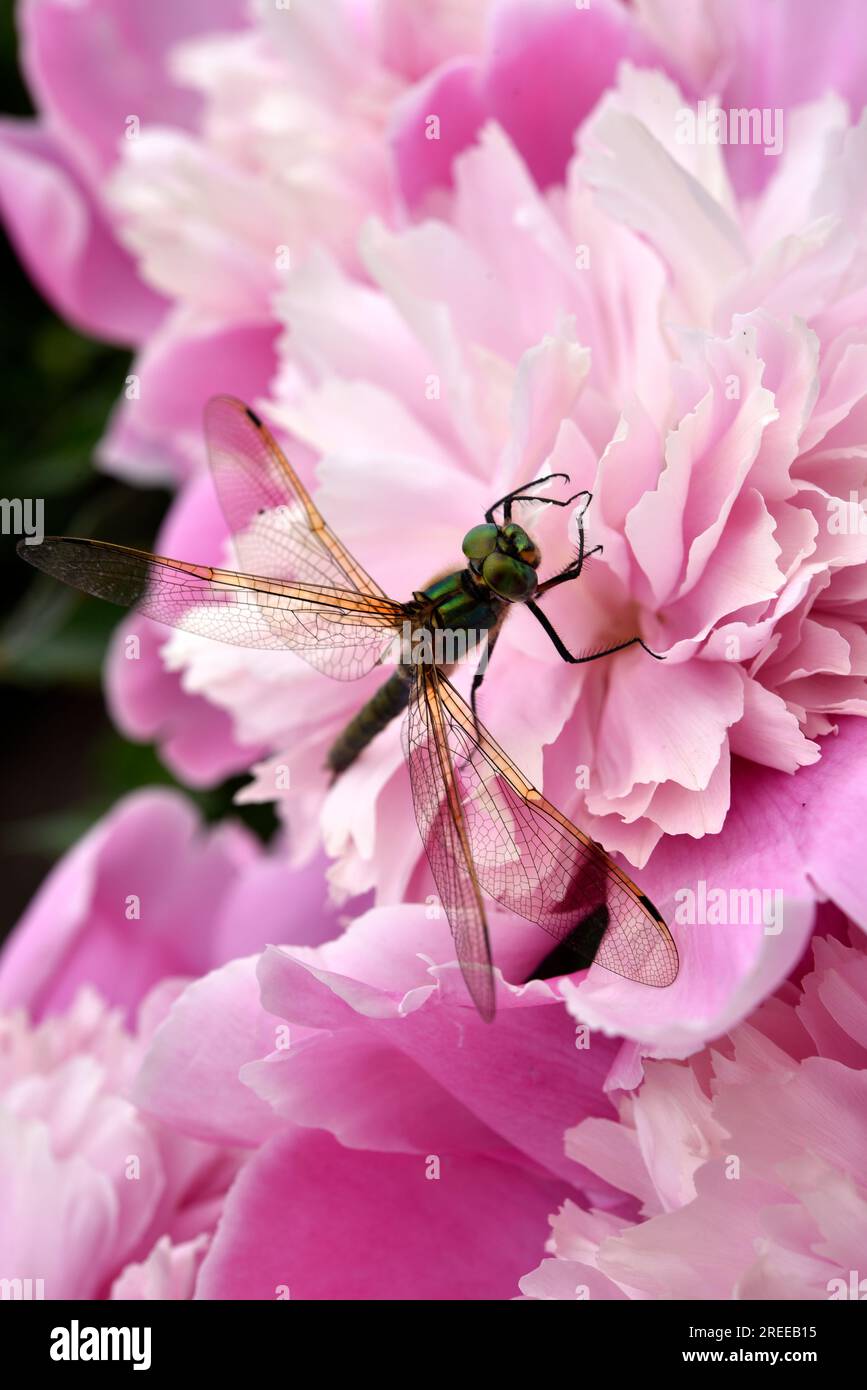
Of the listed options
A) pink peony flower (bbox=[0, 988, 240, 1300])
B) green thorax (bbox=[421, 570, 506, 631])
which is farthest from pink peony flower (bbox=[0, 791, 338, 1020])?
green thorax (bbox=[421, 570, 506, 631])

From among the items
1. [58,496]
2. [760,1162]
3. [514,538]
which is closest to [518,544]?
[514,538]

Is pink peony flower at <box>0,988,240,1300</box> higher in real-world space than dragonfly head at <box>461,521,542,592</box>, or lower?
lower

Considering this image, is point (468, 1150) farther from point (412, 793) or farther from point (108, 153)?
point (108, 153)

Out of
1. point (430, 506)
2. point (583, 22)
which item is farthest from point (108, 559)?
point (583, 22)

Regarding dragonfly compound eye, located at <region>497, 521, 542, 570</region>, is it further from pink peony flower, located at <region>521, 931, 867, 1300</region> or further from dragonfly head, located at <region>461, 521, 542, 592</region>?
pink peony flower, located at <region>521, 931, 867, 1300</region>

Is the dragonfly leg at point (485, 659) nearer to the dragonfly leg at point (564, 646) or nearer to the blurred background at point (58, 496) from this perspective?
the dragonfly leg at point (564, 646)

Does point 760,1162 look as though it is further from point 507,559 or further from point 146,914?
point 146,914
